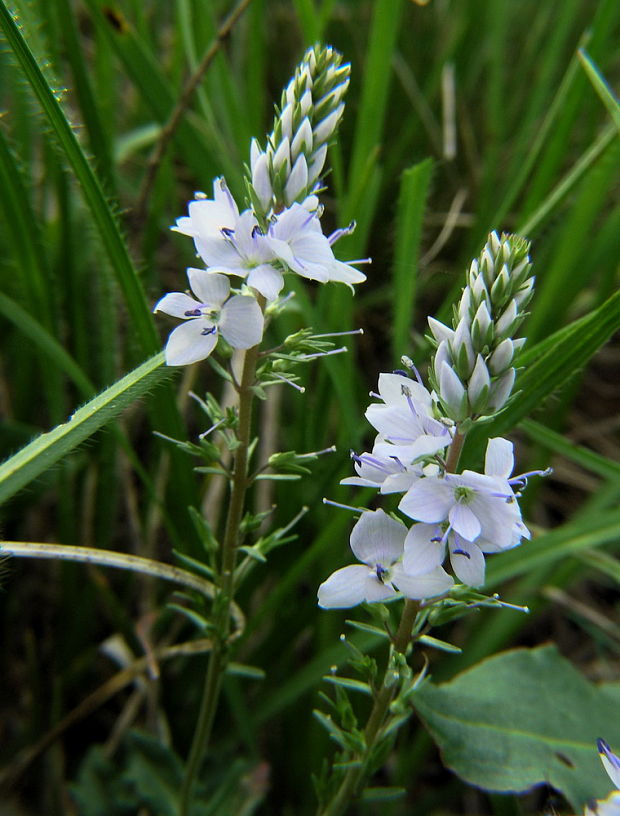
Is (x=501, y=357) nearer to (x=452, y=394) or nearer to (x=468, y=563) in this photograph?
(x=452, y=394)

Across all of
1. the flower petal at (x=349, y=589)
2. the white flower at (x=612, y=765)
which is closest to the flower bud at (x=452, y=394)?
the flower petal at (x=349, y=589)

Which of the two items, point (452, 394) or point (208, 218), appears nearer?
point (452, 394)

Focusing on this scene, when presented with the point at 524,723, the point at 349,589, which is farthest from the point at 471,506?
the point at 524,723

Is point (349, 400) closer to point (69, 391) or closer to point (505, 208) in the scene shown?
point (505, 208)

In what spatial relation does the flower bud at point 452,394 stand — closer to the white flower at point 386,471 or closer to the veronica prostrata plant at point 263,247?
the white flower at point 386,471

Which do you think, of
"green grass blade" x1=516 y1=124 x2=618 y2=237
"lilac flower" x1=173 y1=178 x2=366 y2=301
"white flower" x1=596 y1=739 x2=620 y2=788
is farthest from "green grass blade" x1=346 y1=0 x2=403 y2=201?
"white flower" x1=596 y1=739 x2=620 y2=788

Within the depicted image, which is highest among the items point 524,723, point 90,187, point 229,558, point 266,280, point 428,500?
point 90,187
